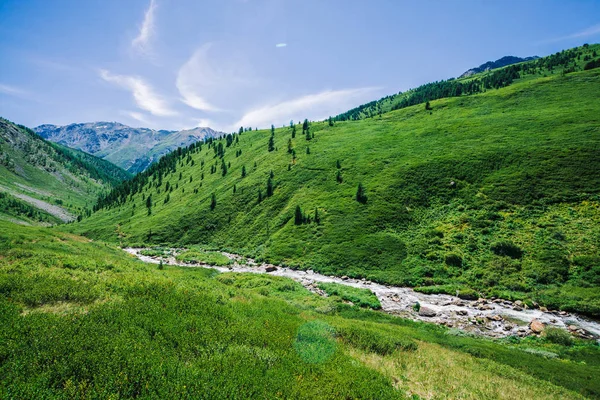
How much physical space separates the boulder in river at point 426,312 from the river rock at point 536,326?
9.26m

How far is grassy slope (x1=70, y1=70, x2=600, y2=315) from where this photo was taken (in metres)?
41.6

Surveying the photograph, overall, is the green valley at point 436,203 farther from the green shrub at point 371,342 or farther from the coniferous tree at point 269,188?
the green shrub at point 371,342

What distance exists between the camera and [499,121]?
85688 mm

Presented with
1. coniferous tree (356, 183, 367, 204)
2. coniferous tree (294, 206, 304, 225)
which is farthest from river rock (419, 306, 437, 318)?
coniferous tree (294, 206, 304, 225)

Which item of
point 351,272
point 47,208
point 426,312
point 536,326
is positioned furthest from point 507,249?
point 47,208

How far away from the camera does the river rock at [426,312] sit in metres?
32.2

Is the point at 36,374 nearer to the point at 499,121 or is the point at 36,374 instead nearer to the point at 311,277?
the point at 311,277

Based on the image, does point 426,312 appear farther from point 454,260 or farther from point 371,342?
point 371,342

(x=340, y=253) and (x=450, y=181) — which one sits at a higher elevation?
(x=450, y=181)

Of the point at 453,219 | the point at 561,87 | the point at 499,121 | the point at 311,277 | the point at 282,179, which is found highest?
the point at 561,87

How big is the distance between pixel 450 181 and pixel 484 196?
9.35m

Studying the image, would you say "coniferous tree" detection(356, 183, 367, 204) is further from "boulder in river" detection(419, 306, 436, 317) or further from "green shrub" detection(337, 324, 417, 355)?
"green shrub" detection(337, 324, 417, 355)

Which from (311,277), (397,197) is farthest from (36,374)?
(397,197)

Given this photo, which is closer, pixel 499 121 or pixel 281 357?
pixel 281 357
